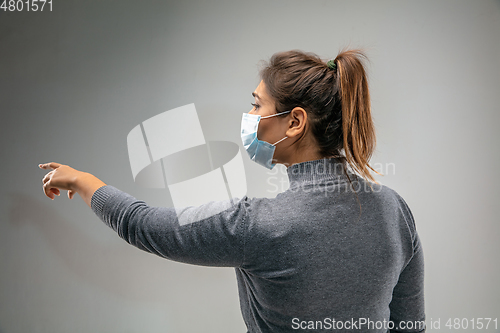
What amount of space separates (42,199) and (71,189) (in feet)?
2.21

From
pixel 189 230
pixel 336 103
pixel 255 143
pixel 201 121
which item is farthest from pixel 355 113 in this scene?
pixel 201 121

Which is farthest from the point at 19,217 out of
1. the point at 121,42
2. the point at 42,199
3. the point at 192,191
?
the point at 121,42

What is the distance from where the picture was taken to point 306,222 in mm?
577

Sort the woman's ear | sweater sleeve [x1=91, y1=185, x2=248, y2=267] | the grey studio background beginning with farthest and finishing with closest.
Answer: the grey studio background, the woman's ear, sweater sleeve [x1=91, y1=185, x2=248, y2=267]

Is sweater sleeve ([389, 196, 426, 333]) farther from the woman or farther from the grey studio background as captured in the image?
the grey studio background

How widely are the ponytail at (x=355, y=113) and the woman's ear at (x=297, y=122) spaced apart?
0.08m

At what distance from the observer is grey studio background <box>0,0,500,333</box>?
1.23m

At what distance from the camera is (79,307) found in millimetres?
1242

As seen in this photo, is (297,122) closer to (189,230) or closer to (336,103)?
(336,103)

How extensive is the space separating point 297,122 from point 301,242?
0.26 metres

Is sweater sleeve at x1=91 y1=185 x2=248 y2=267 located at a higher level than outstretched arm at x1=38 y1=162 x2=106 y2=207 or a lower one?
lower

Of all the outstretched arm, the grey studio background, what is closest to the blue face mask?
the outstretched arm

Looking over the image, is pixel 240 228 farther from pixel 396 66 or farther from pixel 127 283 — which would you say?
pixel 396 66

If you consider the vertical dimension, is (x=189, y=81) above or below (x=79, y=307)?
above
